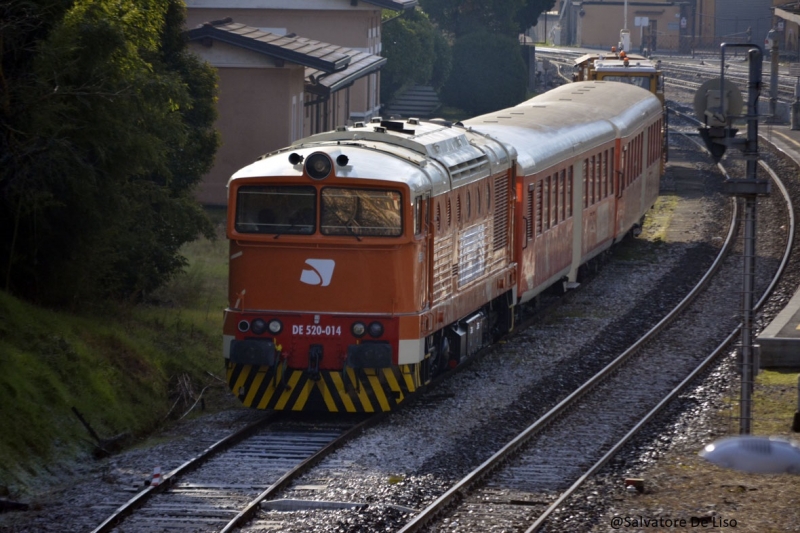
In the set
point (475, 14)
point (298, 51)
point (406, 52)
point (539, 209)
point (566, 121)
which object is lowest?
point (539, 209)

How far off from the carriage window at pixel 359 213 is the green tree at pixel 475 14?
39272mm

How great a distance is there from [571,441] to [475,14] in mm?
41725

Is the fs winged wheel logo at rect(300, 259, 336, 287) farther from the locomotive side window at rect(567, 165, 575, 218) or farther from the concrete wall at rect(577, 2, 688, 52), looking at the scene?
the concrete wall at rect(577, 2, 688, 52)

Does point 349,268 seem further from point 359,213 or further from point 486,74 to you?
point 486,74

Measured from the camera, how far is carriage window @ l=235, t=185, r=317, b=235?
483 inches

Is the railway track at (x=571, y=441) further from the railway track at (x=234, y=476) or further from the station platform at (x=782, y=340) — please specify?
the railway track at (x=234, y=476)

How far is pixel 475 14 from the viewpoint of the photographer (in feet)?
172

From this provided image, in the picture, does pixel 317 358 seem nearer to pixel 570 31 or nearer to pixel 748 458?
pixel 748 458

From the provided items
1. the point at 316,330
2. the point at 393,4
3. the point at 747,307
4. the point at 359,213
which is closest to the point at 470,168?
the point at 359,213

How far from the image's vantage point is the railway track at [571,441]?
32.7 feet

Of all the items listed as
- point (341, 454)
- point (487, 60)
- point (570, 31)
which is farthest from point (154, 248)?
point (570, 31)

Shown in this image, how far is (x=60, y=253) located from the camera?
1344 cm

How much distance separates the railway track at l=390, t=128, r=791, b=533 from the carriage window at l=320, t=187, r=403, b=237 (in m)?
2.41

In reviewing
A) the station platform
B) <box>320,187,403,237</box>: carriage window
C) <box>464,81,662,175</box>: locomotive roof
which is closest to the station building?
<box>464,81,662,175</box>: locomotive roof
